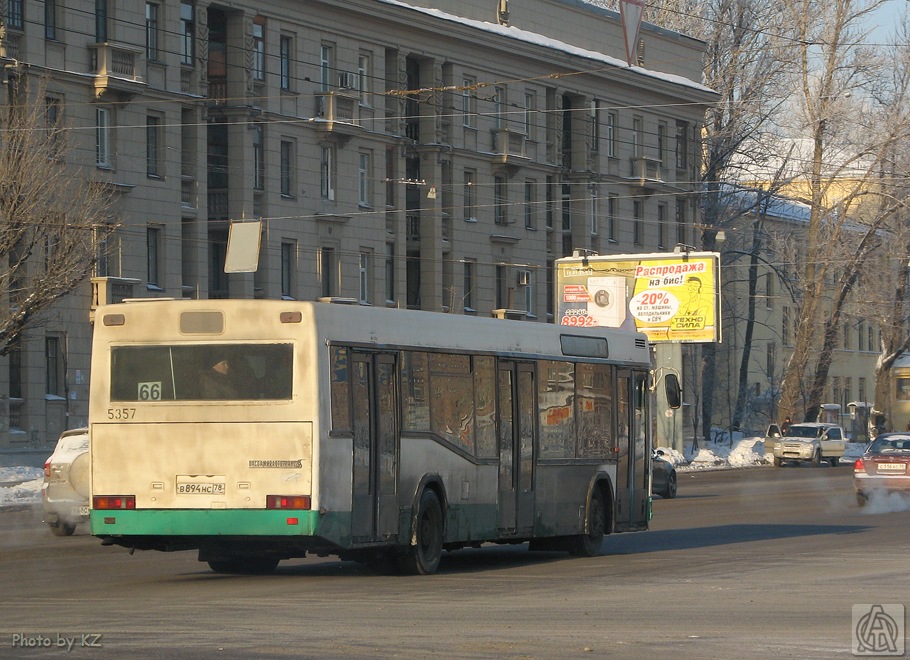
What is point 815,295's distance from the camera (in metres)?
66.8

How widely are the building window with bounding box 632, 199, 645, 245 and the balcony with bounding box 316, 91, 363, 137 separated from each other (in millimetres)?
18555

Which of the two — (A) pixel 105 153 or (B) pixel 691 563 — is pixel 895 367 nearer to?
(A) pixel 105 153

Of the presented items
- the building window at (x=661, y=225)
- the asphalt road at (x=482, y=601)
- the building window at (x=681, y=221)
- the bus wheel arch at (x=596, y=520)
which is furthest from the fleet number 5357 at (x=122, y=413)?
the building window at (x=681, y=221)

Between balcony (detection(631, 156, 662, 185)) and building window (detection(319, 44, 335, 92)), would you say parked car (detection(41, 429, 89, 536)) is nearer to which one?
building window (detection(319, 44, 335, 92))

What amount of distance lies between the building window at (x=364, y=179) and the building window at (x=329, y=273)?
225 cm

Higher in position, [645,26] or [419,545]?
[645,26]

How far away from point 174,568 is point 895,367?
2521 inches

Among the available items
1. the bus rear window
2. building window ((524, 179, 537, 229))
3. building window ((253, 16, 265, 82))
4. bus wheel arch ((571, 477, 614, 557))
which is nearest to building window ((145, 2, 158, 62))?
building window ((253, 16, 265, 82))

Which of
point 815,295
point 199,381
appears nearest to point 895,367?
point 815,295

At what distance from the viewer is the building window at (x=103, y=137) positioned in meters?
46.3

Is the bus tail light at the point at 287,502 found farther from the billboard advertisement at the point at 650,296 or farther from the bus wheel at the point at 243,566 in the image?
the billboard advertisement at the point at 650,296

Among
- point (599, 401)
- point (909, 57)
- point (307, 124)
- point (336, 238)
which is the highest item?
point (909, 57)

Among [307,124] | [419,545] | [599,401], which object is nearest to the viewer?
[419,545]

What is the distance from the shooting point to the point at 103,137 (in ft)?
153
